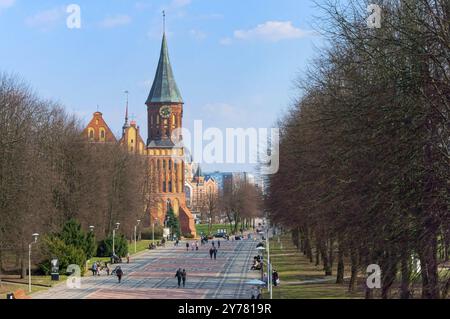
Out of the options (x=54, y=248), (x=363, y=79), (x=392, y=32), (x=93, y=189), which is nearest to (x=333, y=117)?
(x=363, y=79)

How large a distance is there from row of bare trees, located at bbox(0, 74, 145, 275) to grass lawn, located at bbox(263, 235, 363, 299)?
1313 centimetres

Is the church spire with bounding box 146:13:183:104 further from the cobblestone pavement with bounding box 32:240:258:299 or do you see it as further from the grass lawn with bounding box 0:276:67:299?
the grass lawn with bounding box 0:276:67:299

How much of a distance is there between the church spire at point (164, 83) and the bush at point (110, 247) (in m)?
63.0

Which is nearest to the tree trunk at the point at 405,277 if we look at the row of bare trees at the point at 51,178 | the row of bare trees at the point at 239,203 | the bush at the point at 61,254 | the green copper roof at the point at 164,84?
the row of bare trees at the point at 51,178

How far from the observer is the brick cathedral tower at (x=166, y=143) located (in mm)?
115838

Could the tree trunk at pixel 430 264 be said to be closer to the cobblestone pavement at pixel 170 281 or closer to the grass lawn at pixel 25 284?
the cobblestone pavement at pixel 170 281

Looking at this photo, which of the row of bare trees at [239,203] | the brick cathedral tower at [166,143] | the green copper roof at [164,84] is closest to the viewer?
the brick cathedral tower at [166,143]

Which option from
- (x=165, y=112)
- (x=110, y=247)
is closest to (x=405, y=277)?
(x=110, y=247)

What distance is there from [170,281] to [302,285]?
27.0ft

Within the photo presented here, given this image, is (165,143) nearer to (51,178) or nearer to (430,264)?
(51,178)

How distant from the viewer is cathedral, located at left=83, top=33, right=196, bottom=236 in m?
112

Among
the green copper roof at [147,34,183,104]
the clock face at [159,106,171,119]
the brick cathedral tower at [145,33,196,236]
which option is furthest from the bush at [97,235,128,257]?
the green copper roof at [147,34,183,104]

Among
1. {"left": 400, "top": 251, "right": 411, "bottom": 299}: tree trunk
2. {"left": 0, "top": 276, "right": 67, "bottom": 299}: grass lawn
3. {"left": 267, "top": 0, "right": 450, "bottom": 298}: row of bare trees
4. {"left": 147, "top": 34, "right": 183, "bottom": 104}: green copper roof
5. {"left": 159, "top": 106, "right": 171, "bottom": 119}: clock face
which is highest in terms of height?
{"left": 147, "top": 34, "right": 183, "bottom": 104}: green copper roof

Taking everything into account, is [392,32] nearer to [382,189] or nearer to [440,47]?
[440,47]
